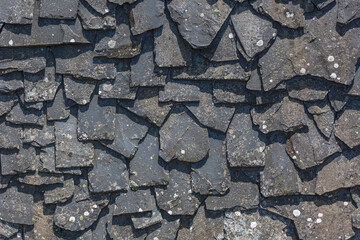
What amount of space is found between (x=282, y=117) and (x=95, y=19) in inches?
43.6

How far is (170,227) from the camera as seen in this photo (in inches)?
99.1

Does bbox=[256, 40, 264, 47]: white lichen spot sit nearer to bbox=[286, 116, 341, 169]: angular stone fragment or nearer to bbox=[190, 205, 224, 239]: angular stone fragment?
bbox=[286, 116, 341, 169]: angular stone fragment

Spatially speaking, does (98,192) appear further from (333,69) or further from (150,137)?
(333,69)

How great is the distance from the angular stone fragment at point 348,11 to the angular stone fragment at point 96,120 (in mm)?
1270

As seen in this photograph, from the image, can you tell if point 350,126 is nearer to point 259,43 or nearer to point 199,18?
point 259,43

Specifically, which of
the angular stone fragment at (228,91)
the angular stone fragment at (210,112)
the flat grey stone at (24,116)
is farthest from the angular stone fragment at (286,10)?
the flat grey stone at (24,116)

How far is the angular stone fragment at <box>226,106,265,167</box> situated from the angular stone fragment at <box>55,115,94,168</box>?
781mm

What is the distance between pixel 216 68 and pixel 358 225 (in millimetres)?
1214

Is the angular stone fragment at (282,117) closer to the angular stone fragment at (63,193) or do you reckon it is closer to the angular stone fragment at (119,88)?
the angular stone fragment at (119,88)

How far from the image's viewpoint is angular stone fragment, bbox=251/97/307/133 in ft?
7.88

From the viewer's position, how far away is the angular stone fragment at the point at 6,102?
2.38 m

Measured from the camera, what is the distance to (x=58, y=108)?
2387mm

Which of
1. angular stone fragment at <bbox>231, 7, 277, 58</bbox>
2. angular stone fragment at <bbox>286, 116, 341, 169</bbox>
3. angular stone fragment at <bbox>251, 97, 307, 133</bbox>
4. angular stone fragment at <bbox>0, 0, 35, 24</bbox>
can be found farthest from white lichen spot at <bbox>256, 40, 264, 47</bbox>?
angular stone fragment at <bbox>0, 0, 35, 24</bbox>

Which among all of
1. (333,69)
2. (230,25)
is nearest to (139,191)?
(230,25)
